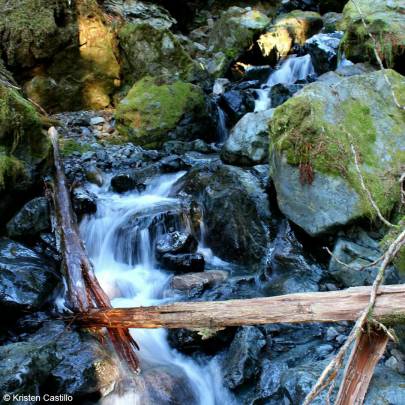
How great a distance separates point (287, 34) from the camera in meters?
13.5

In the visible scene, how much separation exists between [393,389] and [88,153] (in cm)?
712

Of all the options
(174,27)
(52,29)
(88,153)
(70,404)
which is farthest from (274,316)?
(174,27)

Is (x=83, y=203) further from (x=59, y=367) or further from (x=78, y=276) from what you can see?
(x=59, y=367)

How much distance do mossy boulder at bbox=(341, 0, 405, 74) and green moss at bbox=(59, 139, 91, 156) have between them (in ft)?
19.1

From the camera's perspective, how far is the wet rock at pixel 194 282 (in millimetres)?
5256

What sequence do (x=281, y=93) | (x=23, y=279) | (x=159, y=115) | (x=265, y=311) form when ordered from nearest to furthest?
(x=265, y=311) → (x=23, y=279) → (x=159, y=115) → (x=281, y=93)

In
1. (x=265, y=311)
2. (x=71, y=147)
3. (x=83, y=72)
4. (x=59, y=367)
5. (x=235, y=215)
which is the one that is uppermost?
(x=265, y=311)

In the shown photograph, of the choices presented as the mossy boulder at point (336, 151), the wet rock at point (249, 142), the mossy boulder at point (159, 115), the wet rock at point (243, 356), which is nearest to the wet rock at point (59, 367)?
the wet rock at point (243, 356)

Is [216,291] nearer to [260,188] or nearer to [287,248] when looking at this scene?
[287,248]

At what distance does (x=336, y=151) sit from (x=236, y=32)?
31.9ft

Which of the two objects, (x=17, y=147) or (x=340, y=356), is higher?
(x=340, y=356)

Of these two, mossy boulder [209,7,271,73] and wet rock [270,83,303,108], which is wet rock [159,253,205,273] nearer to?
wet rock [270,83,303,108]

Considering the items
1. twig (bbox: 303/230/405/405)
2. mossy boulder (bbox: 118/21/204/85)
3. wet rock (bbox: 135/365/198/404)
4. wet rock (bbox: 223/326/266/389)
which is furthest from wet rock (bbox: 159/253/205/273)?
mossy boulder (bbox: 118/21/204/85)

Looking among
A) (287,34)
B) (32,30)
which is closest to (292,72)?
(287,34)
